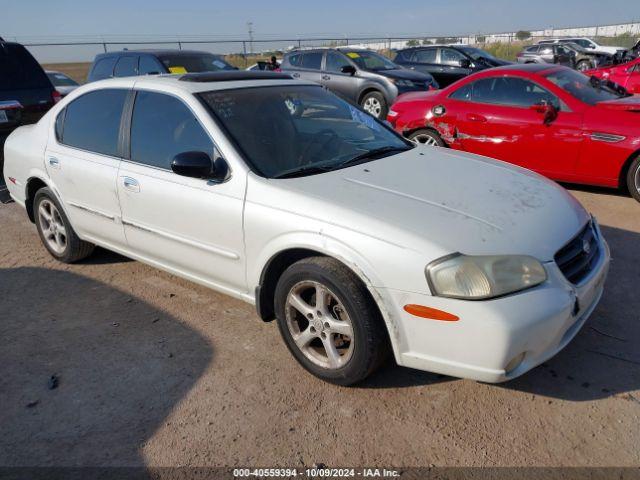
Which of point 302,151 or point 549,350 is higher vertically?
point 302,151

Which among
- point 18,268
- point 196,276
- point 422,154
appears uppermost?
point 422,154

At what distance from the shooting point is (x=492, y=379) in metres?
2.46

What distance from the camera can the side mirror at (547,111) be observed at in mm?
5988

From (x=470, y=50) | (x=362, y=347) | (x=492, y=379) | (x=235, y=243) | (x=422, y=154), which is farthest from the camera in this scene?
(x=470, y=50)

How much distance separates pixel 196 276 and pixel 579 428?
2404 mm

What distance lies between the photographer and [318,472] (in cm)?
239

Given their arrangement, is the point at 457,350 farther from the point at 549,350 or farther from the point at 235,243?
the point at 235,243

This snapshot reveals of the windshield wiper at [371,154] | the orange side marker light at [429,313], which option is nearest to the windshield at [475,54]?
the windshield wiper at [371,154]

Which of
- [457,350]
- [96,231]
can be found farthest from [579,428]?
[96,231]

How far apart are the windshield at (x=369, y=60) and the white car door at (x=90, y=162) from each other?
29.2 ft

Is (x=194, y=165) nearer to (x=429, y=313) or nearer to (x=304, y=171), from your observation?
(x=304, y=171)

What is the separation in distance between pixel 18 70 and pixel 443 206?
24.1 ft

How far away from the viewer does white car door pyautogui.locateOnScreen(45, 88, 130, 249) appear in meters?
3.90

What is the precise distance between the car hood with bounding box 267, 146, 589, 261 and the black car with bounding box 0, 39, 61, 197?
611 cm
